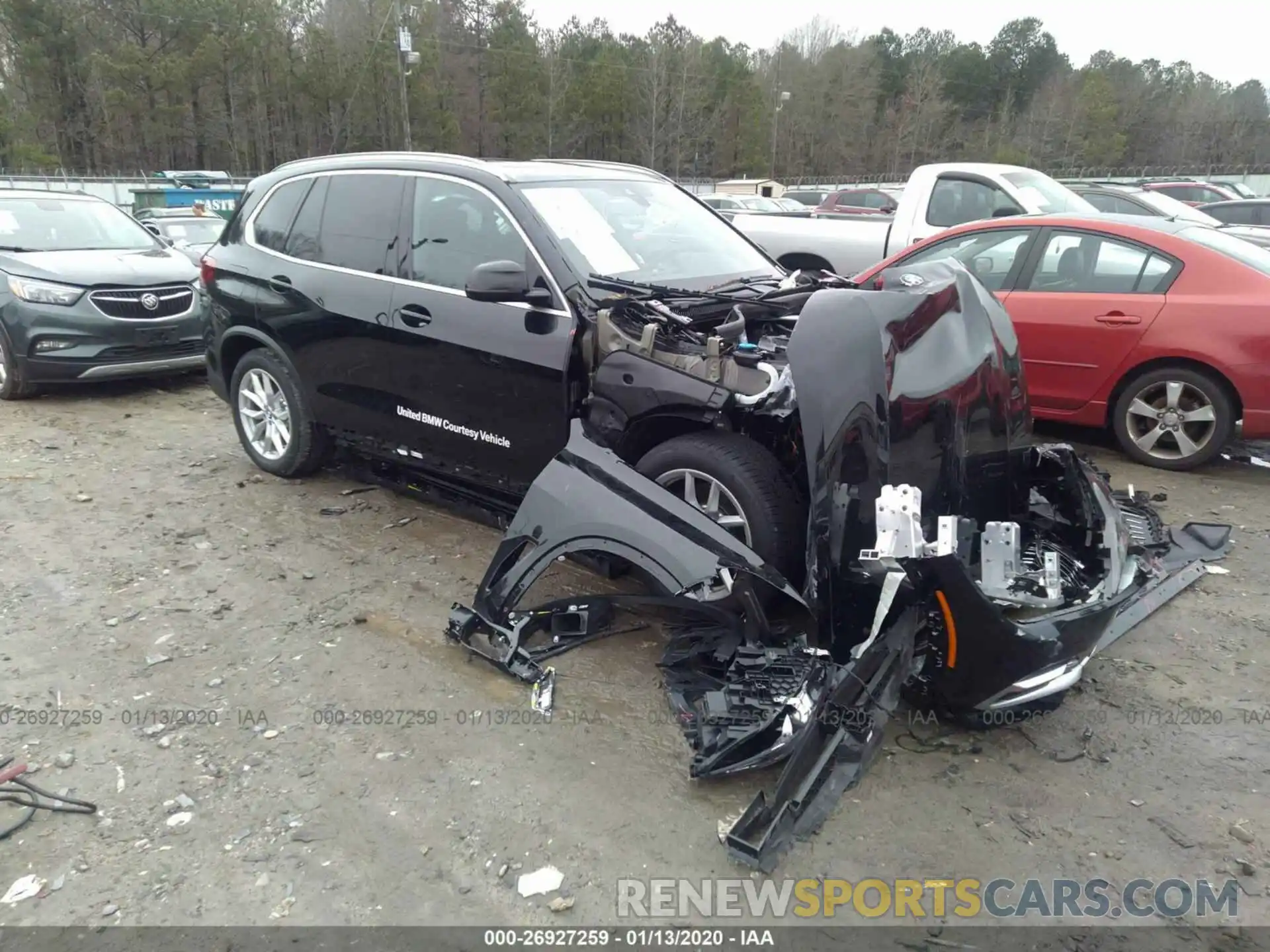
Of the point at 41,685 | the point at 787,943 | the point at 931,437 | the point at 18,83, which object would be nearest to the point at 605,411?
the point at 931,437

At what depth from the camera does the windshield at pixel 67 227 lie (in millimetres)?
8289

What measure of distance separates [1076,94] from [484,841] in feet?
224

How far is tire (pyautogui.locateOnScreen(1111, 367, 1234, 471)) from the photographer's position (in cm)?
558

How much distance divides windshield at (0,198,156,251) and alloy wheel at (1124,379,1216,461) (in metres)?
9.00

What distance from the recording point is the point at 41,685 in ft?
11.6

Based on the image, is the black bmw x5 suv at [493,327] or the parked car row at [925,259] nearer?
the black bmw x5 suv at [493,327]

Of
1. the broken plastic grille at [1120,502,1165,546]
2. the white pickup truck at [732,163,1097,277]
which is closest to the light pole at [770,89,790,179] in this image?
the white pickup truck at [732,163,1097,277]

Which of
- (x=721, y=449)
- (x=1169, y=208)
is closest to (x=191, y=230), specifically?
Result: (x=721, y=449)

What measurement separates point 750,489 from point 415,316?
211 cm

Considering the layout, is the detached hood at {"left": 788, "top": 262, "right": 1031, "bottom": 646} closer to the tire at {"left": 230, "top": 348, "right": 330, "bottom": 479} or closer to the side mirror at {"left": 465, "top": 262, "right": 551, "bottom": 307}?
the side mirror at {"left": 465, "top": 262, "right": 551, "bottom": 307}

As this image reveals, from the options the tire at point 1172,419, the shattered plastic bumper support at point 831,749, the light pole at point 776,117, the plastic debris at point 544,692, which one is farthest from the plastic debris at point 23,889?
the light pole at point 776,117

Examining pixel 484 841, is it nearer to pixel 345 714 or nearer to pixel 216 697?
pixel 345 714

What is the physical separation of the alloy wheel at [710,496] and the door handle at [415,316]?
64.4 inches

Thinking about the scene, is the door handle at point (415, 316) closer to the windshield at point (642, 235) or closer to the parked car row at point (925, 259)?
the parked car row at point (925, 259)
